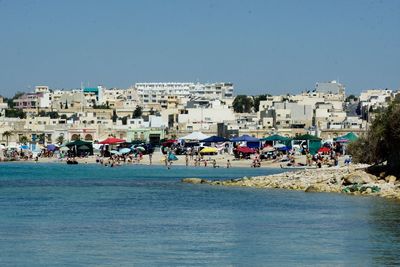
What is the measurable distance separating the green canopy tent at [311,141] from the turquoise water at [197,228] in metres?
44.7

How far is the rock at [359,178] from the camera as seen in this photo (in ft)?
165

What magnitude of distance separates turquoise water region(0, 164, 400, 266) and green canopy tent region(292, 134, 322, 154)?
147 feet

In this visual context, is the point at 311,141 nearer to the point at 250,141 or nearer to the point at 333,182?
the point at 250,141

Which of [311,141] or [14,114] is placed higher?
[14,114]

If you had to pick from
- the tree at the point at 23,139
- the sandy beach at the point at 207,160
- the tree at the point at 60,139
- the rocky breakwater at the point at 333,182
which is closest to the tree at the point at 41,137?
the tree at the point at 23,139

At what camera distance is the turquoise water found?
1068 inches

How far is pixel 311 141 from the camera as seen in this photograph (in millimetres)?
101312

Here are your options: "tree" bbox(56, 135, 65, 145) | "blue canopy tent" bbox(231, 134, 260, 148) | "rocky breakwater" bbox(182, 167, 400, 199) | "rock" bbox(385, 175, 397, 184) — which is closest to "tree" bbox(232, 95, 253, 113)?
"tree" bbox(56, 135, 65, 145)

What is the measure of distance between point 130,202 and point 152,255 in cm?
1909

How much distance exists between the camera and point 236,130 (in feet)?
411

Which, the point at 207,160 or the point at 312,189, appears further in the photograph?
the point at 207,160

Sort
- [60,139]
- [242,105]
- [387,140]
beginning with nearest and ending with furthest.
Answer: [387,140] → [60,139] → [242,105]

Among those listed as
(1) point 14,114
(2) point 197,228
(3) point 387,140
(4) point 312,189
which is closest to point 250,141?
(4) point 312,189

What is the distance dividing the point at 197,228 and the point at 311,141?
223ft
